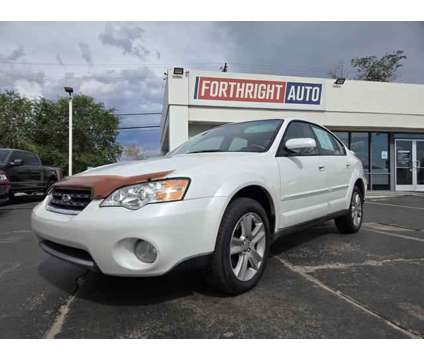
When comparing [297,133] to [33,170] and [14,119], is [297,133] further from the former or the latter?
[14,119]

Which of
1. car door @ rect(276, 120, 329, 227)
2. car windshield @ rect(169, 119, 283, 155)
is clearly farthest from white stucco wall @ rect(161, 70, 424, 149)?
car door @ rect(276, 120, 329, 227)

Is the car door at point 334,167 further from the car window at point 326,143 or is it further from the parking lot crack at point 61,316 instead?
the parking lot crack at point 61,316

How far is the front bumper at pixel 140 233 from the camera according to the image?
6.76ft

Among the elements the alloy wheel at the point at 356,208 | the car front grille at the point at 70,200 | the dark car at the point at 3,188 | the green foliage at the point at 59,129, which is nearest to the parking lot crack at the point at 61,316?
the car front grille at the point at 70,200

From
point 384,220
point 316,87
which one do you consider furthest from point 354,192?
point 316,87

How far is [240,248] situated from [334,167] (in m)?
2.10

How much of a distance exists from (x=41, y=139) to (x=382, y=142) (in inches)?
1233

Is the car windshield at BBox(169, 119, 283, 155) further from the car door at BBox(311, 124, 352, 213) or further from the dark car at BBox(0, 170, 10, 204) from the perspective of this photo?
the dark car at BBox(0, 170, 10, 204)

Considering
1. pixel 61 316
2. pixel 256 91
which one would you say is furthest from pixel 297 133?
pixel 256 91

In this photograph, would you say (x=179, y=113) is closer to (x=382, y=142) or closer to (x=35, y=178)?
(x=35, y=178)

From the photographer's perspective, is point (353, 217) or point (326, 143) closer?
point (326, 143)

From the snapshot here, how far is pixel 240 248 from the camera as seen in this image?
8.46 ft

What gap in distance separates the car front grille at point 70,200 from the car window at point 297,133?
5.96 ft

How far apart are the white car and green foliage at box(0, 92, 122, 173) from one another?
89.7 feet
